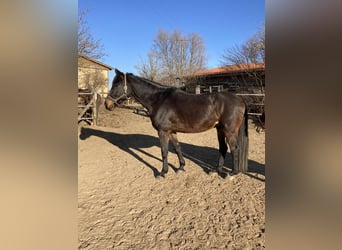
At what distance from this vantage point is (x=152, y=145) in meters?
6.68

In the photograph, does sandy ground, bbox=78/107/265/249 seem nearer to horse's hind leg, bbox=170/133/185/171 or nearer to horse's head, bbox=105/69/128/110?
horse's hind leg, bbox=170/133/185/171

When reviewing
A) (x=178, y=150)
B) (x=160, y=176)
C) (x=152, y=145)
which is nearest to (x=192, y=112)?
(x=178, y=150)

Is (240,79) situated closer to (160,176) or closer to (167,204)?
(160,176)

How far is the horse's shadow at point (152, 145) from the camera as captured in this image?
4.63 metres

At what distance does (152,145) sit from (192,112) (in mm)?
2913

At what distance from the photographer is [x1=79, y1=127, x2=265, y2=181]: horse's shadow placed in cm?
463

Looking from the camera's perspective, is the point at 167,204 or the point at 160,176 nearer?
the point at 167,204

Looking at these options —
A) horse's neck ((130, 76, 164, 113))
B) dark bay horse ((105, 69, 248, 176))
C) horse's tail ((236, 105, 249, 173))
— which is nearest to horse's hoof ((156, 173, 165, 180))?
dark bay horse ((105, 69, 248, 176))

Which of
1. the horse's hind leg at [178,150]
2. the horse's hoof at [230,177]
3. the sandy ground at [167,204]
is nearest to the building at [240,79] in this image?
the sandy ground at [167,204]

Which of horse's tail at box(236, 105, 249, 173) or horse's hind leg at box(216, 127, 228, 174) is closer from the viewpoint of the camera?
horse's tail at box(236, 105, 249, 173)

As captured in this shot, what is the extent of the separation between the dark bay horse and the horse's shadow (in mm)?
468
